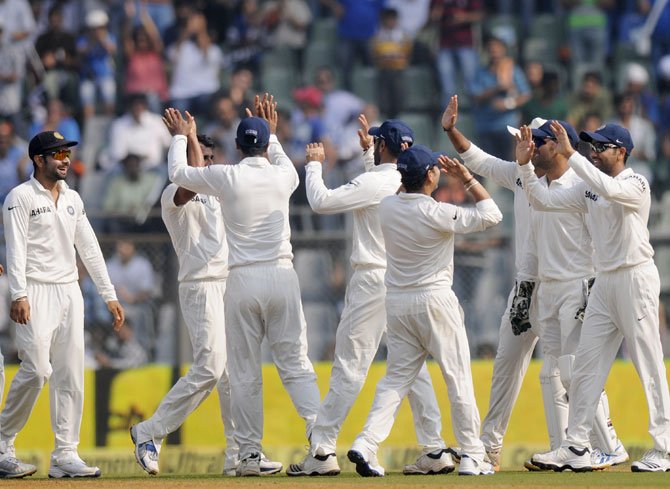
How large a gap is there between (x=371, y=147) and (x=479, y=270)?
11.7ft

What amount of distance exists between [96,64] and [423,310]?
10519 mm

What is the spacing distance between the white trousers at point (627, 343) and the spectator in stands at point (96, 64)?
10.3 meters

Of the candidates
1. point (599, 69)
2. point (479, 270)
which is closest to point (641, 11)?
point (599, 69)

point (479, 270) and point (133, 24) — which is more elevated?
point (133, 24)

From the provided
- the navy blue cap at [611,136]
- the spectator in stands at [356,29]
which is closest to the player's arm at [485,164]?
the navy blue cap at [611,136]

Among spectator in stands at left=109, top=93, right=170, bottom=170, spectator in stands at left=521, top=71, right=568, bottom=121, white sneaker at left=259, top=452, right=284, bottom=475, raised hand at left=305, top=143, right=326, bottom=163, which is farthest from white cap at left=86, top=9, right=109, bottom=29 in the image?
white sneaker at left=259, top=452, right=284, bottom=475

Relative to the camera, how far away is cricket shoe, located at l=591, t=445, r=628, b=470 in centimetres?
824

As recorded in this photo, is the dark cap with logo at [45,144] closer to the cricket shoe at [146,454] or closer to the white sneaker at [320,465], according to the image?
the cricket shoe at [146,454]

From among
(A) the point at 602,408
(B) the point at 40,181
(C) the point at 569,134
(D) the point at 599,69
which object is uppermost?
(D) the point at 599,69

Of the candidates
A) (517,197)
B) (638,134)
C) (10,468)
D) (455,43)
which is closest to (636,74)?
(638,134)

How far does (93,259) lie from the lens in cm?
882

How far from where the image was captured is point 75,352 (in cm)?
843

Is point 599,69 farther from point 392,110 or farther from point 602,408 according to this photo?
point 602,408

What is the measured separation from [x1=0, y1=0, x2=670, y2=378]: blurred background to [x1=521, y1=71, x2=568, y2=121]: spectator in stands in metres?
0.02
